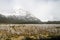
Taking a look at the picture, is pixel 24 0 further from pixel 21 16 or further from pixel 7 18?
pixel 7 18

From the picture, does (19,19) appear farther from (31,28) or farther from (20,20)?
(31,28)

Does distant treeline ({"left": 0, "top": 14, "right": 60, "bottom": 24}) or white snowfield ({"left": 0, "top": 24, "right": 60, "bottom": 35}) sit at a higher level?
distant treeline ({"left": 0, "top": 14, "right": 60, "bottom": 24})

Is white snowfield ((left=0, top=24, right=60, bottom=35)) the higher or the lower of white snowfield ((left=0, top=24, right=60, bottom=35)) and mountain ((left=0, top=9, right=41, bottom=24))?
the lower

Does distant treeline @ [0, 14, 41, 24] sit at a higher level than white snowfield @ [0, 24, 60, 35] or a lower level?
higher

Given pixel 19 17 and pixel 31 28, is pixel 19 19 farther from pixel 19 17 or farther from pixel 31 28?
pixel 31 28

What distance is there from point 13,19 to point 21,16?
0.14m

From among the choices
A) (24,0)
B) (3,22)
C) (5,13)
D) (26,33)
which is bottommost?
(26,33)

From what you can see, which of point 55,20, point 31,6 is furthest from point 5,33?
point 55,20

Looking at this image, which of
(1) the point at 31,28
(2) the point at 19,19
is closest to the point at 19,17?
(2) the point at 19,19

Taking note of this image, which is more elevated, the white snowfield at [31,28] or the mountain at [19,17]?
the mountain at [19,17]

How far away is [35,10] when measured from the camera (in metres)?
2.14

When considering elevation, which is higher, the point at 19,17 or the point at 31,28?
the point at 19,17

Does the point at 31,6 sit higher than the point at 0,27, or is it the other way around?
the point at 31,6

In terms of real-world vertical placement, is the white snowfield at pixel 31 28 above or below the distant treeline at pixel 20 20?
below
